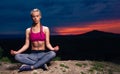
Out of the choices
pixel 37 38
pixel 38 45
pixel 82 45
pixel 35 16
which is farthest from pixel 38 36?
pixel 82 45

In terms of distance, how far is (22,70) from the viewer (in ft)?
48.1

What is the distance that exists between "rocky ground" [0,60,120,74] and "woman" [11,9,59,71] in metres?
0.33

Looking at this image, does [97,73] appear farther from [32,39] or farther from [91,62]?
[32,39]

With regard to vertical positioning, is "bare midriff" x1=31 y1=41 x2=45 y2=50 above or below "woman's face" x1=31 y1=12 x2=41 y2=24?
below

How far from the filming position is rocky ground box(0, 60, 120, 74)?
15031 mm

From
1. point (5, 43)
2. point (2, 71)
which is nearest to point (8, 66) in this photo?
point (2, 71)

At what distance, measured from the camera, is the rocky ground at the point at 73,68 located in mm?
15031

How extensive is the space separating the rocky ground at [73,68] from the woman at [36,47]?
13.1 inches

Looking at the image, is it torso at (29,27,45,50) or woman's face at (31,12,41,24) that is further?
torso at (29,27,45,50)

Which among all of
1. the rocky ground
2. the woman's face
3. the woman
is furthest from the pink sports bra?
the rocky ground

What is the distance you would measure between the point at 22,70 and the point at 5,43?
1073cm

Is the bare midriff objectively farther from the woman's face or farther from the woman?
the woman's face

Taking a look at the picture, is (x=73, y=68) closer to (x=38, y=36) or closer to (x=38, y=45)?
(x=38, y=45)

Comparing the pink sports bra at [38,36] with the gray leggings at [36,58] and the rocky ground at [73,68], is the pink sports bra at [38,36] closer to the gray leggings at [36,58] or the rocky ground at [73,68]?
the gray leggings at [36,58]
